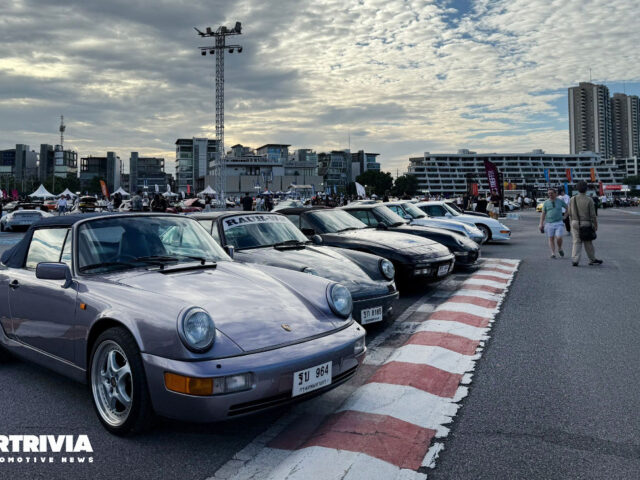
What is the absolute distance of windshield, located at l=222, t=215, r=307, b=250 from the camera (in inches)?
251

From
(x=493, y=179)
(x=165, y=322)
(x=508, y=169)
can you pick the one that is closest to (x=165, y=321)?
(x=165, y=322)

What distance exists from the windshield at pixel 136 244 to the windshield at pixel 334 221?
13.6 feet

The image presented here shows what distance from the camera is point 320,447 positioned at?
2.94m

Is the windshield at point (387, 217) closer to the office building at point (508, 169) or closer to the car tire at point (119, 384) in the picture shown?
the car tire at point (119, 384)

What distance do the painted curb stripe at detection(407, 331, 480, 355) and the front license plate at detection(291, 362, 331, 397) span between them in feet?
7.07

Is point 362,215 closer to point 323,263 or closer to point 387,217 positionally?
point 387,217

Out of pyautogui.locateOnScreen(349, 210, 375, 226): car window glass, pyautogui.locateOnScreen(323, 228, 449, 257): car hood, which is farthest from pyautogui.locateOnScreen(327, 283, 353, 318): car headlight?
pyautogui.locateOnScreen(349, 210, 375, 226): car window glass

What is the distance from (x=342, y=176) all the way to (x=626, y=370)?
177296 millimetres

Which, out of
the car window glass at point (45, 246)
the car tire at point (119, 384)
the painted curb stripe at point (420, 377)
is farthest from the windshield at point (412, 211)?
the car tire at point (119, 384)

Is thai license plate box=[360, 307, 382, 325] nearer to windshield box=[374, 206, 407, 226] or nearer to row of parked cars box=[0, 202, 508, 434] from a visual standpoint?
row of parked cars box=[0, 202, 508, 434]

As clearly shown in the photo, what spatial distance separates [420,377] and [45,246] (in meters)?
3.18

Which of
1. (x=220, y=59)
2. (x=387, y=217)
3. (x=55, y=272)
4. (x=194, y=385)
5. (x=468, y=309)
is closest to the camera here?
(x=194, y=385)

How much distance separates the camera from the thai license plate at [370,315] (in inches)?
214

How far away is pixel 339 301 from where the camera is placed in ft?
12.3
